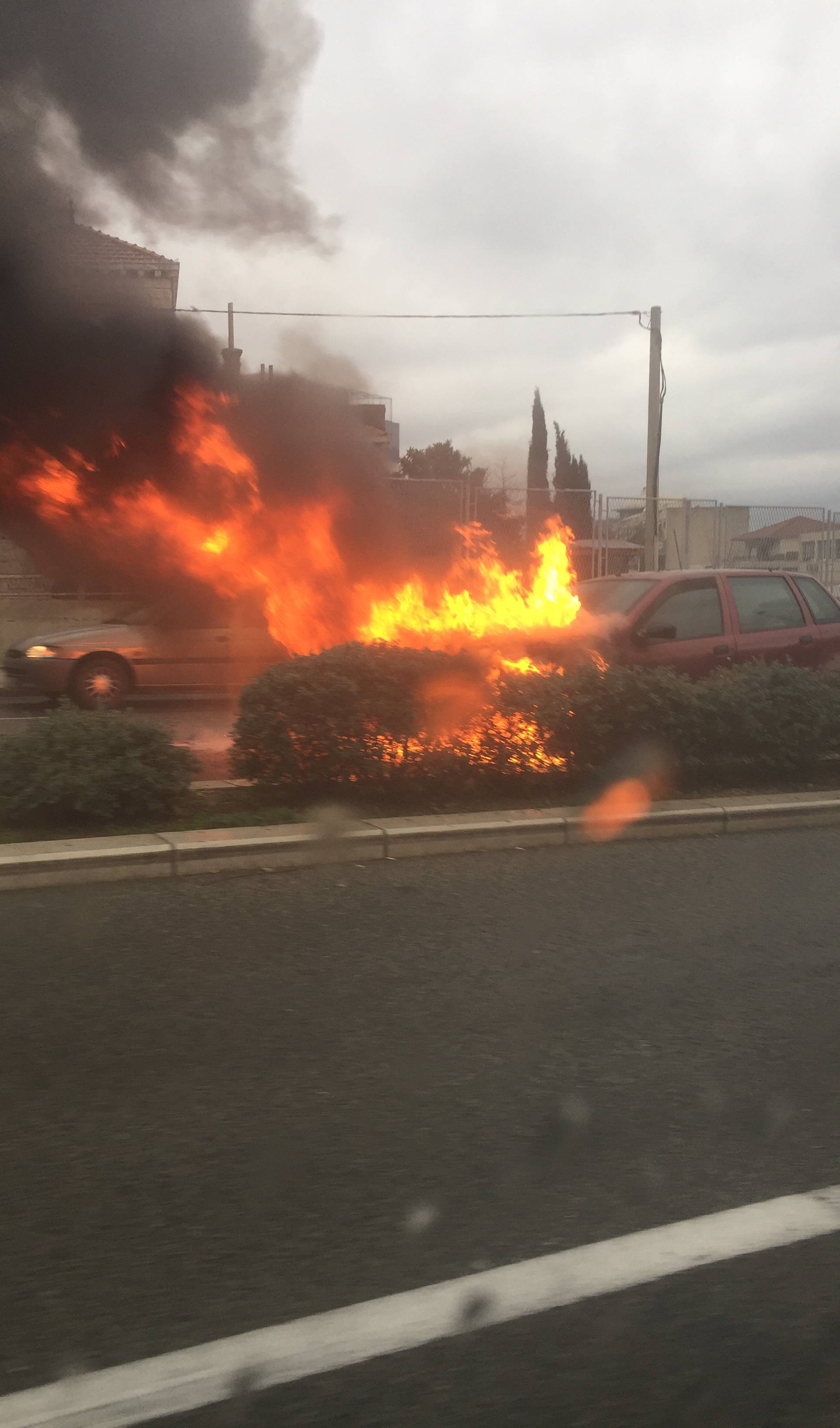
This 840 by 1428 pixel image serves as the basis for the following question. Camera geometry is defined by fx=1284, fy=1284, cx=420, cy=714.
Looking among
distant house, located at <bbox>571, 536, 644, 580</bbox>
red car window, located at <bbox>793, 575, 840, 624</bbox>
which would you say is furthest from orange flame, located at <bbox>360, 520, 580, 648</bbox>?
distant house, located at <bbox>571, 536, 644, 580</bbox>

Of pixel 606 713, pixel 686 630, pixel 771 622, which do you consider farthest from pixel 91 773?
pixel 771 622

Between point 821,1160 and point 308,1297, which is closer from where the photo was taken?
point 308,1297

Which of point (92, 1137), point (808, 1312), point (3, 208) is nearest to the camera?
point (808, 1312)

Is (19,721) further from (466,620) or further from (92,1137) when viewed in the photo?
(92,1137)

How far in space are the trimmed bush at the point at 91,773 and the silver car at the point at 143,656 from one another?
7112mm

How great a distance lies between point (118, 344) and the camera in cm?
1228

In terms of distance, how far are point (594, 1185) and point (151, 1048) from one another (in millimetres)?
1634

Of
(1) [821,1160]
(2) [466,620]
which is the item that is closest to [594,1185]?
(1) [821,1160]

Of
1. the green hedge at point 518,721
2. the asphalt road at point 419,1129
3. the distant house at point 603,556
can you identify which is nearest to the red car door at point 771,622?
the green hedge at point 518,721

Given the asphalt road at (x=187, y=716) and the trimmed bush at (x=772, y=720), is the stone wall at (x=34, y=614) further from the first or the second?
the trimmed bush at (x=772, y=720)

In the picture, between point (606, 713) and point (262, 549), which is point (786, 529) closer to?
point (262, 549)

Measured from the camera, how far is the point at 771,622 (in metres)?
11.6

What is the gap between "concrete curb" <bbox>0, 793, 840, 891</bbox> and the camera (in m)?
6.53

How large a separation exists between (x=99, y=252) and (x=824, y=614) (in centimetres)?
756
